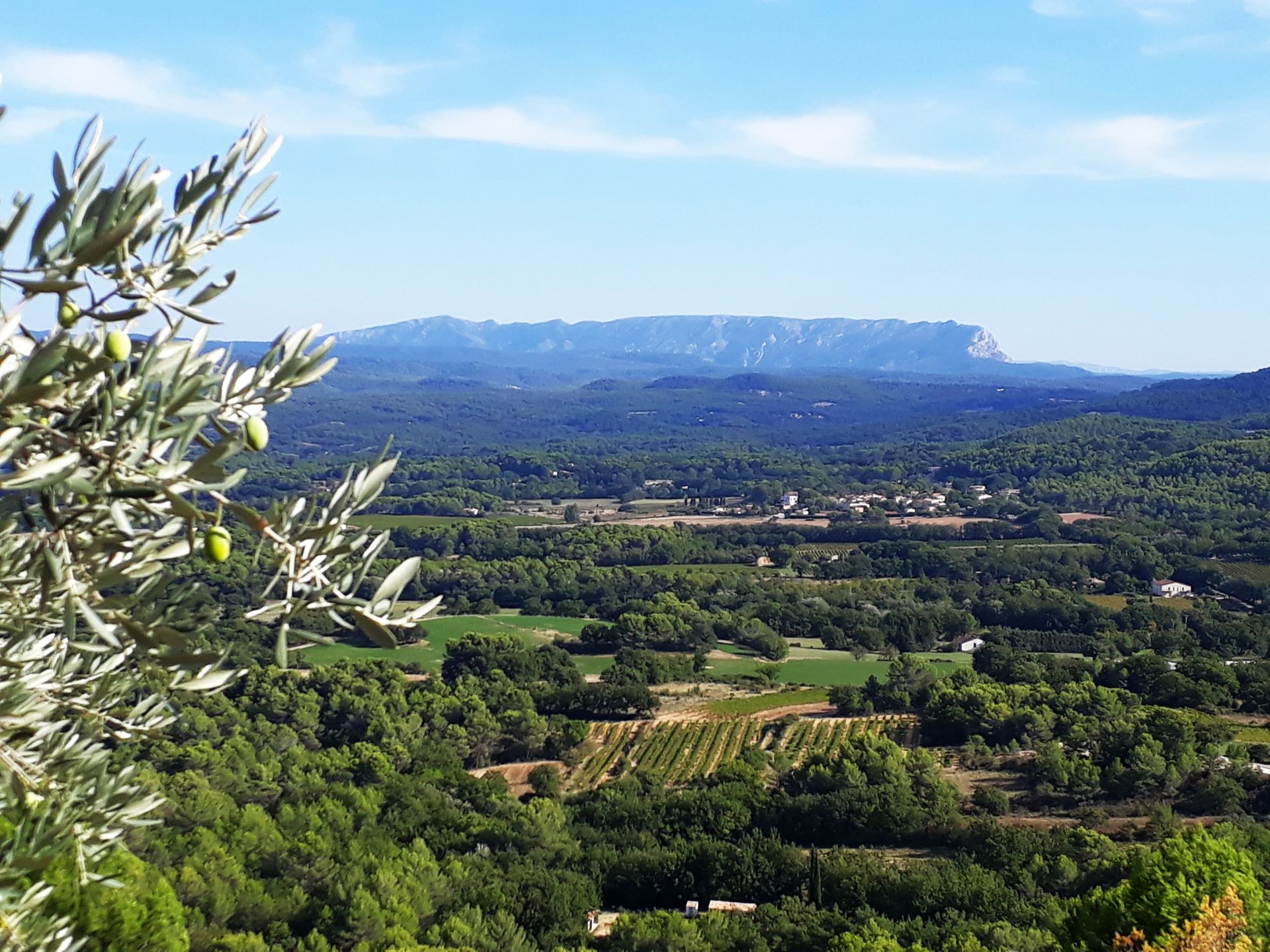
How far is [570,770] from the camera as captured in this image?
30.3m

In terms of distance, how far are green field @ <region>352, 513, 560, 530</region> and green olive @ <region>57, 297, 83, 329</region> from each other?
7308cm

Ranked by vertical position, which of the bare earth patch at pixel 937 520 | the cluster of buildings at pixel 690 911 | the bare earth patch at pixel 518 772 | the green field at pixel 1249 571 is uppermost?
the cluster of buildings at pixel 690 911

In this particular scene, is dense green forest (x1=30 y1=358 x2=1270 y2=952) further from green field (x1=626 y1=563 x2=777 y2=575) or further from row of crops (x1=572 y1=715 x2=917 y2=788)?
green field (x1=626 y1=563 x2=777 y2=575)

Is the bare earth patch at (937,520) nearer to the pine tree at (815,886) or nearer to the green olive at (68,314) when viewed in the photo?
the pine tree at (815,886)

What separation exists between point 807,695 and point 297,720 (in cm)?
1594

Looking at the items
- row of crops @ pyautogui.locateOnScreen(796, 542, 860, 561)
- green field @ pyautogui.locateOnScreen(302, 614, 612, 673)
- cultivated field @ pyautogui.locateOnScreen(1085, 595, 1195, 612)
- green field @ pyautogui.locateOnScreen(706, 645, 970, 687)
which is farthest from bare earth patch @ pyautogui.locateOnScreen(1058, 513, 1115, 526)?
green field @ pyautogui.locateOnScreen(302, 614, 612, 673)

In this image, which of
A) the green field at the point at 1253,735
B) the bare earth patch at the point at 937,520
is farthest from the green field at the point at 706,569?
the green field at the point at 1253,735

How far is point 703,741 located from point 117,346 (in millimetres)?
30134

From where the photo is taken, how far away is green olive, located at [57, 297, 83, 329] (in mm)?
2883

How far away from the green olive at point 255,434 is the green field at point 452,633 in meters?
38.4

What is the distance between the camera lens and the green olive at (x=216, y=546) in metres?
2.81

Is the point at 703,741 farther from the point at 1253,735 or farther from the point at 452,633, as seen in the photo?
the point at 452,633

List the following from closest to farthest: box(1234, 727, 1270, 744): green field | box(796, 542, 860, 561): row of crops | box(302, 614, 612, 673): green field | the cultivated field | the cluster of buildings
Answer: the cluster of buildings < box(1234, 727, 1270, 744): green field < box(302, 614, 612, 673): green field < the cultivated field < box(796, 542, 860, 561): row of crops

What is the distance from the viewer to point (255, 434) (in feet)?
9.95
